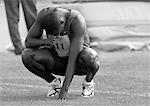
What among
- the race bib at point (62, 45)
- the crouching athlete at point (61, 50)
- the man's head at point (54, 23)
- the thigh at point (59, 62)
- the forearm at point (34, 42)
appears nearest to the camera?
the man's head at point (54, 23)

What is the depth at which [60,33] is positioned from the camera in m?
6.86

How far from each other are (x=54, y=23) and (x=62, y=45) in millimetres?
410

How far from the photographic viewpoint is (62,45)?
7051mm

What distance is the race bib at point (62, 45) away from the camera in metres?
7.00

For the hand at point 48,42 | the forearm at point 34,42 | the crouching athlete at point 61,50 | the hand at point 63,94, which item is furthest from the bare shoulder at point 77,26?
the hand at point 63,94

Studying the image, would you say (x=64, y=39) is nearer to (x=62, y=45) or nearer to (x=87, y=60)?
(x=62, y=45)

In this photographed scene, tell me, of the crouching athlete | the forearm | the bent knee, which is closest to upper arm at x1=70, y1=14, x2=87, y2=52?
the crouching athlete

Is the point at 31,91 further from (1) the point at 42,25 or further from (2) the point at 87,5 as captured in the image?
(2) the point at 87,5

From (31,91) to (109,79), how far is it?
148 cm

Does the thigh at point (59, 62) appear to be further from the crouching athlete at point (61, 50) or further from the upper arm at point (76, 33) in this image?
the upper arm at point (76, 33)

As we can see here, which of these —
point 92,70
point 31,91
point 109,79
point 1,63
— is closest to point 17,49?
point 1,63

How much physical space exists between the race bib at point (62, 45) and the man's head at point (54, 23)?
211mm

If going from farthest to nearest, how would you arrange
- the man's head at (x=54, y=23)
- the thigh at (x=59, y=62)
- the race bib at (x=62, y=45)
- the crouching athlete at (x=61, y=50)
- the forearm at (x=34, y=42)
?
1. the thigh at (x=59, y=62)
2. the forearm at (x=34, y=42)
3. the race bib at (x=62, y=45)
4. the crouching athlete at (x=61, y=50)
5. the man's head at (x=54, y=23)

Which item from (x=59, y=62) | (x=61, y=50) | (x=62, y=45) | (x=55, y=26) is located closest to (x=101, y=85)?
(x=59, y=62)
